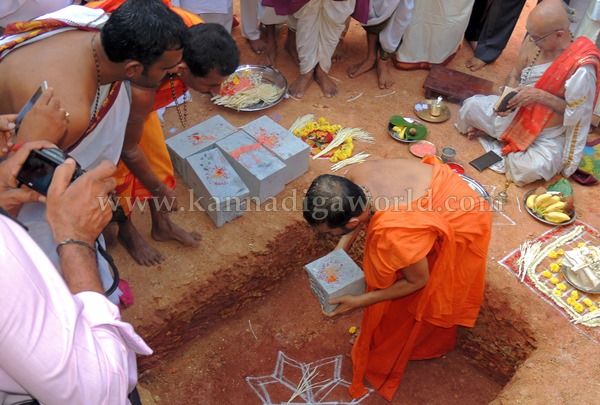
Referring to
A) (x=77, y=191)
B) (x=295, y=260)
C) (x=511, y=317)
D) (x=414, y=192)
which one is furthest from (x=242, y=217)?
(x=77, y=191)

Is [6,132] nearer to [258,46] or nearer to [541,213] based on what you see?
[541,213]

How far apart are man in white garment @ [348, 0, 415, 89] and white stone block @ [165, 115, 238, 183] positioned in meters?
2.33

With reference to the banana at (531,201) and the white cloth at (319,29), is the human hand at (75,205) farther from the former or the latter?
the white cloth at (319,29)

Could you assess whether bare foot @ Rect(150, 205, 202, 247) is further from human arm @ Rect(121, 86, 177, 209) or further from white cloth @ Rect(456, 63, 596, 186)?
white cloth @ Rect(456, 63, 596, 186)

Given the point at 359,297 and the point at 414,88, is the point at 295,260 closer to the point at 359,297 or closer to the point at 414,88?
the point at 359,297

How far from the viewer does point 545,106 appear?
15.2ft

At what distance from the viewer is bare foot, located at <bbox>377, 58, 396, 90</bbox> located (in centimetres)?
625

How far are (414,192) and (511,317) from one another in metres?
1.65

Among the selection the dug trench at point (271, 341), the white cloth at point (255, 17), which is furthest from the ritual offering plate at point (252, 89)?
the dug trench at point (271, 341)

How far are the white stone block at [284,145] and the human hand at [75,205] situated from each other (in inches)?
106

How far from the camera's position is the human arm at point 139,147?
325 centimetres

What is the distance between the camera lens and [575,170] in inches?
197

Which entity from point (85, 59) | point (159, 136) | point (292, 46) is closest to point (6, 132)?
point (85, 59)

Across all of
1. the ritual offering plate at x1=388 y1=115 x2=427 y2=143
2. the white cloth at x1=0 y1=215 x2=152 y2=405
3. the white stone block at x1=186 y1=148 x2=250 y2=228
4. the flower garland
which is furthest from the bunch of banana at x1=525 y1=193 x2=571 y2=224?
the white cloth at x1=0 y1=215 x2=152 y2=405
